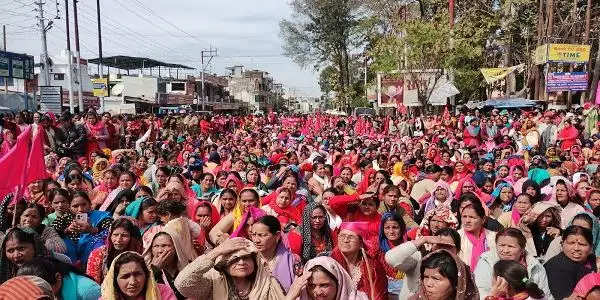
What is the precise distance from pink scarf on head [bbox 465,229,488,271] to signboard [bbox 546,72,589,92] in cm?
1624

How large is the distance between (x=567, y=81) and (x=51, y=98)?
16179mm

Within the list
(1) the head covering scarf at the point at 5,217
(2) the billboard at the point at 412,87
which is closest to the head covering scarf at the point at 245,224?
(1) the head covering scarf at the point at 5,217

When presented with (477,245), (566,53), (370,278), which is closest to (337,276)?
(370,278)

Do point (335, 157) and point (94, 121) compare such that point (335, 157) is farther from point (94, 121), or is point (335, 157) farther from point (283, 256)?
point (283, 256)

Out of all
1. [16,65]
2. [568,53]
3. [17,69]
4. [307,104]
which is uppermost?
[568,53]

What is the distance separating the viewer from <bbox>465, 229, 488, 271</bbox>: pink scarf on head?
14.4 ft

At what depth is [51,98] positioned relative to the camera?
61.2 ft

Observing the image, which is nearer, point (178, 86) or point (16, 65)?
point (16, 65)

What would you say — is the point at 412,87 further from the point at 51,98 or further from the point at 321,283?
the point at 321,283

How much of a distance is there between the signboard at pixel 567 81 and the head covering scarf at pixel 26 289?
18857 mm

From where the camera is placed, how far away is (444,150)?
11359 mm

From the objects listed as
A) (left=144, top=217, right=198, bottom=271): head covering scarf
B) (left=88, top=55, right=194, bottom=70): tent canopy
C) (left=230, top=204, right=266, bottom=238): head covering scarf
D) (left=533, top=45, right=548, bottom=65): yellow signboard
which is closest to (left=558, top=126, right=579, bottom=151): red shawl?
(left=533, top=45, right=548, bottom=65): yellow signboard

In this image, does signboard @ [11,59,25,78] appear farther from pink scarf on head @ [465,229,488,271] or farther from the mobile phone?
pink scarf on head @ [465,229,488,271]

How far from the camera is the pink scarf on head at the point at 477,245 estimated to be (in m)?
4.39
